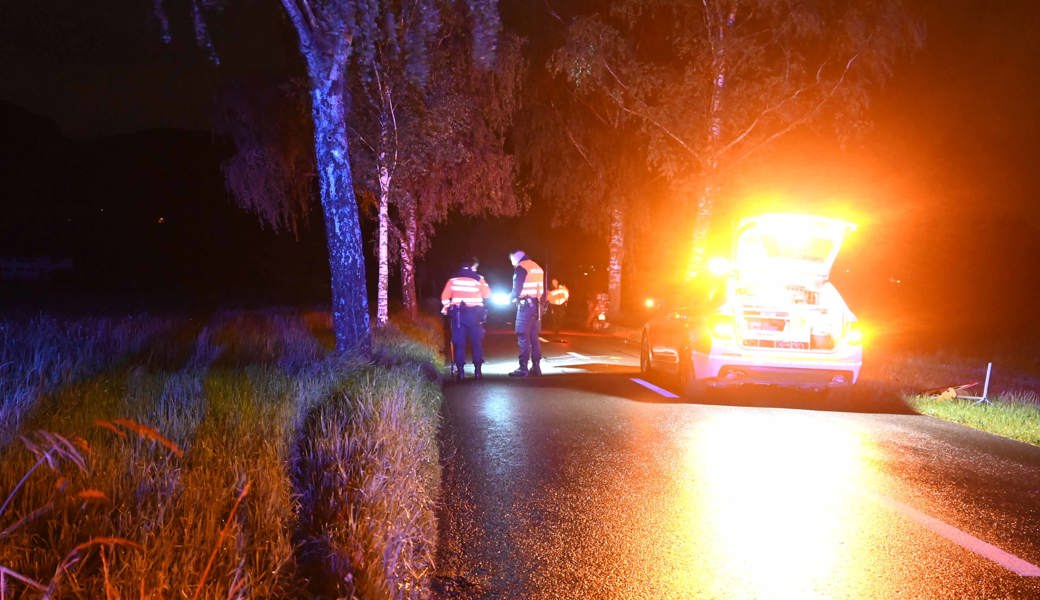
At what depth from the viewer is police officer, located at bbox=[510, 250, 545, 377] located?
12055 millimetres

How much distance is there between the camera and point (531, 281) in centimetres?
1207

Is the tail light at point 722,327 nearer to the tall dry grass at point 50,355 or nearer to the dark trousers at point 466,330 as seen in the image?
the dark trousers at point 466,330

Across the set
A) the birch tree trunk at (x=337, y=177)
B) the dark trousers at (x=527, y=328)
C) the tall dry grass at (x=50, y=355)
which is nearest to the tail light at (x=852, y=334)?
the dark trousers at (x=527, y=328)

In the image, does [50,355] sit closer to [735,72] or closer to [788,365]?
[788,365]

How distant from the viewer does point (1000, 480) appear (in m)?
6.08

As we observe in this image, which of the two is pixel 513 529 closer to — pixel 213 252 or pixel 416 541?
pixel 416 541

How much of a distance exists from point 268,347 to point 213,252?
56.3 meters

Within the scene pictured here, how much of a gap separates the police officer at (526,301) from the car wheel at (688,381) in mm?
2752

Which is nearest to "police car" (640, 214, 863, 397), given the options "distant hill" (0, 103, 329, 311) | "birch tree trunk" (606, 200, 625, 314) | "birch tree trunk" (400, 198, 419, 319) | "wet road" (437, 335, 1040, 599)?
"wet road" (437, 335, 1040, 599)

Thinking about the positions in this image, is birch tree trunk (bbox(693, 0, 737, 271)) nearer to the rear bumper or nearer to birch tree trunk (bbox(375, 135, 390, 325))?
birch tree trunk (bbox(375, 135, 390, 325))

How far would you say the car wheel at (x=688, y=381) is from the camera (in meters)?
9.82

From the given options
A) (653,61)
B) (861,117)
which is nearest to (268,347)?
(653,61)

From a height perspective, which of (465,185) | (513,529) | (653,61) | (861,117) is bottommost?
(513,529)

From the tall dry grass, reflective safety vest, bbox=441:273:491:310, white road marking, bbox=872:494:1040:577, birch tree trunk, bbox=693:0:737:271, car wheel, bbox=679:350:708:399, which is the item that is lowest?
white road marking, bbox=872:494:1040:577
